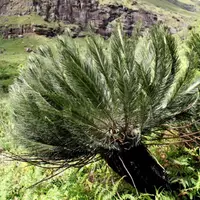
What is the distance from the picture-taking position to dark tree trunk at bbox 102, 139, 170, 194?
9.86ft

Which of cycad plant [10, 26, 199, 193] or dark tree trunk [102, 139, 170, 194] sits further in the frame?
dark tree trunk [102, 139, 170, 194]

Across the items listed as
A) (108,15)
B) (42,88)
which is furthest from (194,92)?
(108,15)

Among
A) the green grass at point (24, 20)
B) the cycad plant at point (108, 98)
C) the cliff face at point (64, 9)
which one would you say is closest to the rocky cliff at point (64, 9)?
the cliff face at point (64, 9)

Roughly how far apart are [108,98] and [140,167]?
0.68 meters

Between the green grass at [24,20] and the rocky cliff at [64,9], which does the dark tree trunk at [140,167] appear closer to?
the rocky cliff at [64,9]

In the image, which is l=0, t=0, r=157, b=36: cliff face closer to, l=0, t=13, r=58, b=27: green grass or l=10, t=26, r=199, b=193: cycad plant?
l=0, t=13, r=58, b=27: green grass

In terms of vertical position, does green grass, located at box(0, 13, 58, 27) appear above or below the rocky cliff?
below

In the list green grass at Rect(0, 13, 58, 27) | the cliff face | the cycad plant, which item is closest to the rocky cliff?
the cliff face

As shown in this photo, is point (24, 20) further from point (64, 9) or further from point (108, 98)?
point (108, 98)

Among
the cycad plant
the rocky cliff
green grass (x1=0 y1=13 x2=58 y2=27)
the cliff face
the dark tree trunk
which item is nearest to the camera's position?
the cycad plant

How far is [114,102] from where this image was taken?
2.82m

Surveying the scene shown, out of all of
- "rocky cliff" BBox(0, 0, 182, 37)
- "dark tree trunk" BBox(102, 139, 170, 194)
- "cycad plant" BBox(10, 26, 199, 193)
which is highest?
"cycad plant" BBox(10, 26, 199, 193)

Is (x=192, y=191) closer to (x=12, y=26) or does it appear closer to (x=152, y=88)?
(x=152, y=88)

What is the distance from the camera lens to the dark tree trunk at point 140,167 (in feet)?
9.86
